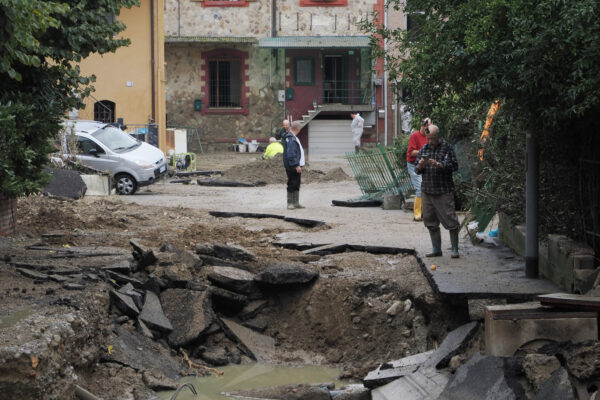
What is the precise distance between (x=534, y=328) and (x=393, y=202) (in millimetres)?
11215

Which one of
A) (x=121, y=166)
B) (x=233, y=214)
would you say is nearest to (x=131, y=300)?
(x=233, y=214)

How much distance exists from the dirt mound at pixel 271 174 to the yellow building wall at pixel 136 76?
A: 235 inches

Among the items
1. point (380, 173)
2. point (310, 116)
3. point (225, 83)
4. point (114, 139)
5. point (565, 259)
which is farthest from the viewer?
point (225, 83)

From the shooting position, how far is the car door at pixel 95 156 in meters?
22.0

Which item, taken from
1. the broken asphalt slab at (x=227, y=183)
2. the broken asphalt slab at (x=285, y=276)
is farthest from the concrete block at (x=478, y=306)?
the broken asphalt slab at (x=227, y=183)

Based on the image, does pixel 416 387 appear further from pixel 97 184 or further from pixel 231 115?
pixel 231 115

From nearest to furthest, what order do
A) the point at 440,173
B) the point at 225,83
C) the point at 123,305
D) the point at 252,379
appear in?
the point at 252,379 < the point at 123,305 < the point at 440,173 < the point at 225,83

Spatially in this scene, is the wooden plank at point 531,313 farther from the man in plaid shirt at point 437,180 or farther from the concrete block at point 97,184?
the concrete block at point 97,184

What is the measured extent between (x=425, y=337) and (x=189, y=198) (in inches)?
510

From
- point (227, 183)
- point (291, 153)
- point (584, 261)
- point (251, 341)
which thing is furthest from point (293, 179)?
point (584, 261)

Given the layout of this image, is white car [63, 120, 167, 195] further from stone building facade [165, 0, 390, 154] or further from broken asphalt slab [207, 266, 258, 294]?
stone building facade [165, 0, 390, 154]

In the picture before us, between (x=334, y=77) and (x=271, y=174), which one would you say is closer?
(x=271, y=174)

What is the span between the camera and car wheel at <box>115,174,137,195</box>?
22.3 metres

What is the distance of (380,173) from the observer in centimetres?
1878
